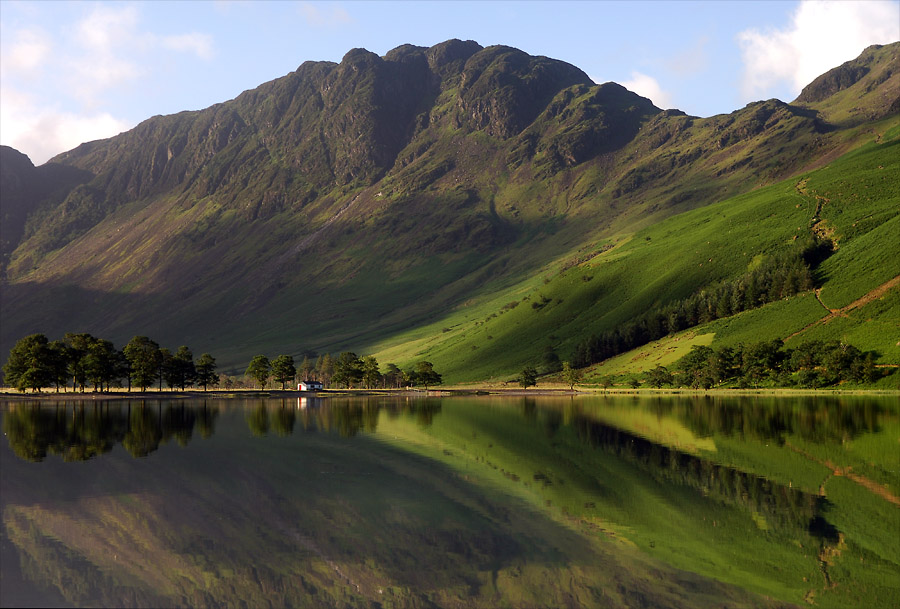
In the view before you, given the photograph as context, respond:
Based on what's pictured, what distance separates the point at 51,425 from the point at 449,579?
8538cm

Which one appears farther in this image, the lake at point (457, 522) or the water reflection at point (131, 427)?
the water reflection at point (131, 427)

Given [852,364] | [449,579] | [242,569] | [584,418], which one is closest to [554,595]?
[449,579]

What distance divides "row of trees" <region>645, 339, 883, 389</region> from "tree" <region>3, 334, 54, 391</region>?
15659 cm

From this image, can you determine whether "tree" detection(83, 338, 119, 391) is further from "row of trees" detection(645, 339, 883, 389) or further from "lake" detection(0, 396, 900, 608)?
"row of trees" detection(645, 339, 883, 389)

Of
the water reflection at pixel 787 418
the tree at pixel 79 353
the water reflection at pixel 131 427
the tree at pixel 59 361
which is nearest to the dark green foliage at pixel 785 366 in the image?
the water reflection at pixel 787 418

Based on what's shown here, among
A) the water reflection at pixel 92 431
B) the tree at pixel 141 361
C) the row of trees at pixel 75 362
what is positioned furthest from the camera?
the tree at pixel 141 361

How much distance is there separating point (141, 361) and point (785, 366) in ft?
520

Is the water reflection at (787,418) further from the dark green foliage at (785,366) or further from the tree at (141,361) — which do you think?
the tree at (141,361)

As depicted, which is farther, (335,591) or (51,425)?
(51,425)

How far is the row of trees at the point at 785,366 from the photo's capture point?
163 meters

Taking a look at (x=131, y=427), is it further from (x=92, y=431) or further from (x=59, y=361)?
(x=59, y=361)

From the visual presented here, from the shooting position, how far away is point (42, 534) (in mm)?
34000

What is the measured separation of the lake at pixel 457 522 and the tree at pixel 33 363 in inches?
4586

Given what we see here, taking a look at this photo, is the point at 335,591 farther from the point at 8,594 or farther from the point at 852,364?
the point at 852,364
